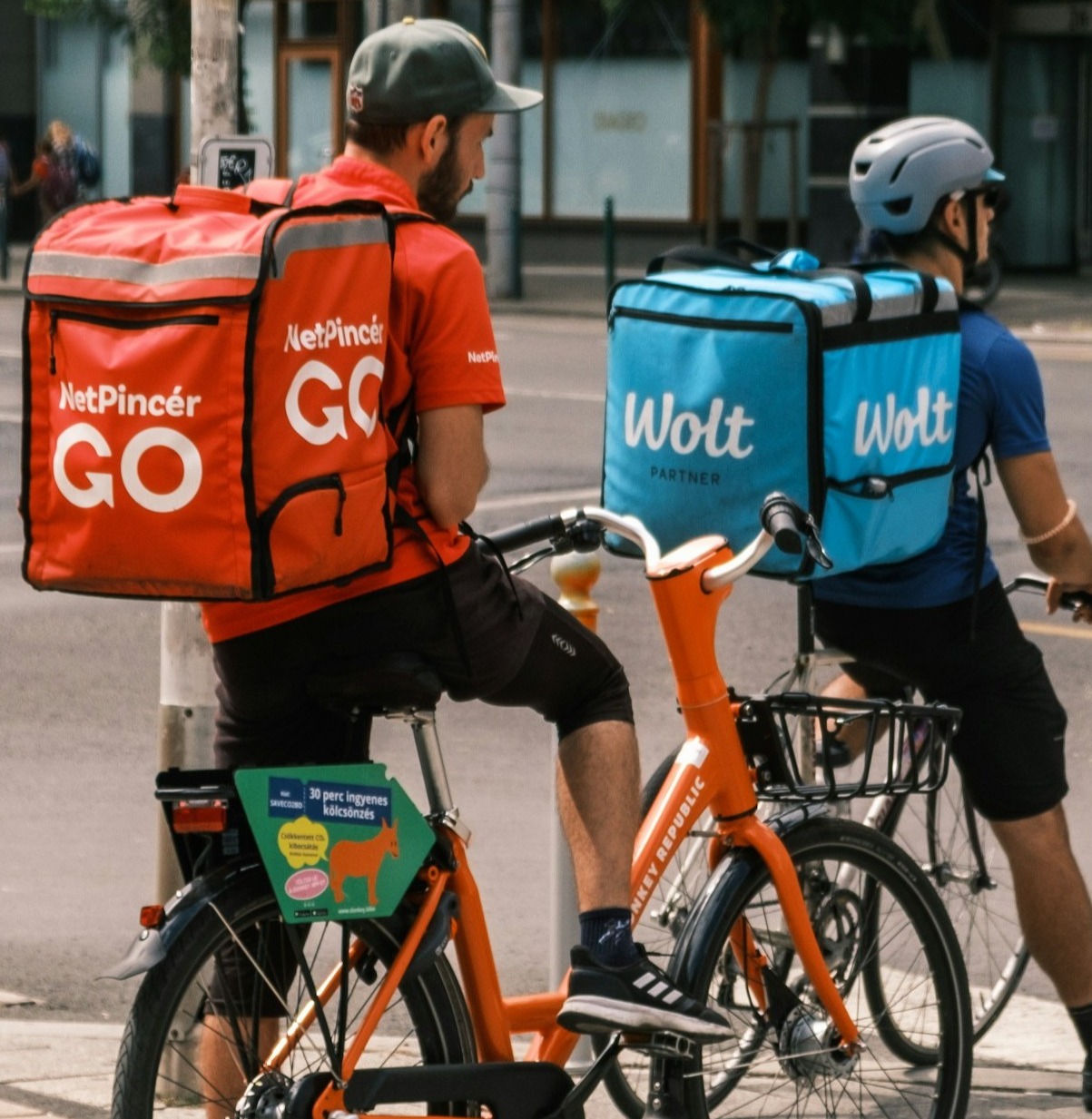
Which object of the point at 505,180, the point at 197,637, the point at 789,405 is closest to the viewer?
the point at 789,405

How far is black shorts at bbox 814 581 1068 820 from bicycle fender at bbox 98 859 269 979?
1.59 metres

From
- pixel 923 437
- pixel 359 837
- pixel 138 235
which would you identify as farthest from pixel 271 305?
pixel 923 437

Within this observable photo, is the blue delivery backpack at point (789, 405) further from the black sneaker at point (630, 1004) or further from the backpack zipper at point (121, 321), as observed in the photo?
the backpack zipper at point (121, 321)

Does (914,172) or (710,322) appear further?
(914,172)

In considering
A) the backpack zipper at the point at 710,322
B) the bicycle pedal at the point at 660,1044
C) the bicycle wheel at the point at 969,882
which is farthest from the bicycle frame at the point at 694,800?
the bicycle wheel at the point at 969,882

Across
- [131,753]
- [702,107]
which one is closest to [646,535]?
[131,753]

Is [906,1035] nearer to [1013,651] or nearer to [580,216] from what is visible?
[1013,651]

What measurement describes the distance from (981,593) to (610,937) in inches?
48.2

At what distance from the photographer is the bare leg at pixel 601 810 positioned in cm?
A: 363

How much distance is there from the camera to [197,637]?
178 inches

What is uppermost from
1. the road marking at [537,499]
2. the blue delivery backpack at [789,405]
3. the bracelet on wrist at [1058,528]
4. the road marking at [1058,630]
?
the blue delivery backpack at [789,405]

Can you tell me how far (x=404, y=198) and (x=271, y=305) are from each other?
0.49m

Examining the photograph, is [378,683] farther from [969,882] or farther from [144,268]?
[969,882]

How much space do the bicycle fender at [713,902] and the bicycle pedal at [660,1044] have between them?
0.27 feet
